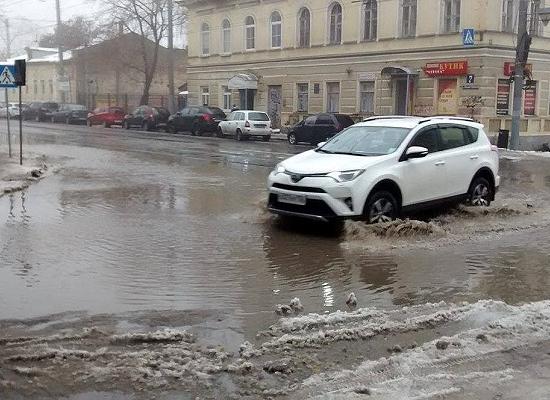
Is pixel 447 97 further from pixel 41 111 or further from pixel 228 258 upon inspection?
pixel 41 111

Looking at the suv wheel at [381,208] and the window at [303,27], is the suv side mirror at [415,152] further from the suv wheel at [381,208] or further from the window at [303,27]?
the window at [303,27]

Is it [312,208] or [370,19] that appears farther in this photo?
[370,19]

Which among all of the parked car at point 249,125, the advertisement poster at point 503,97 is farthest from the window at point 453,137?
the parked car at point 249,125

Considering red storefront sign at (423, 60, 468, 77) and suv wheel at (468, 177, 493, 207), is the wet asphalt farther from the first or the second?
red storefront sign at (423, 60, 468, 77)

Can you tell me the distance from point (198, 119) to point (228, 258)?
29419 millimetres

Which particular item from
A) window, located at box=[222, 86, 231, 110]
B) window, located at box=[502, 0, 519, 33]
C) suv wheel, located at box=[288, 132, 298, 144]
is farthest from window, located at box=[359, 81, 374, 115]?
window, located at box=[222, 86, 231, 110]

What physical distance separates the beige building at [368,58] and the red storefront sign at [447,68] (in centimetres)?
5

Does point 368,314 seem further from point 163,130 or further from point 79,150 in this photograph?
point 163,130

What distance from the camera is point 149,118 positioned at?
41875mm

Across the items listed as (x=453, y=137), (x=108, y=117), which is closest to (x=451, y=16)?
(x=453, y=137)

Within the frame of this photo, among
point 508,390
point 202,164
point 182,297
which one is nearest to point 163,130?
point 202,164

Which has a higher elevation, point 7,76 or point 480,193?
point 7,76

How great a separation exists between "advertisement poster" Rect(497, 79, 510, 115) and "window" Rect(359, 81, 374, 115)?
635cm

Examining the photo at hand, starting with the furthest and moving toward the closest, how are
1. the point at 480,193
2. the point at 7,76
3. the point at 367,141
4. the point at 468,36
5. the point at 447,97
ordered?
the point at 447,97 < the point at 468,36 < the point at 7,76 < the point at 480,193 < the point at 367,141
